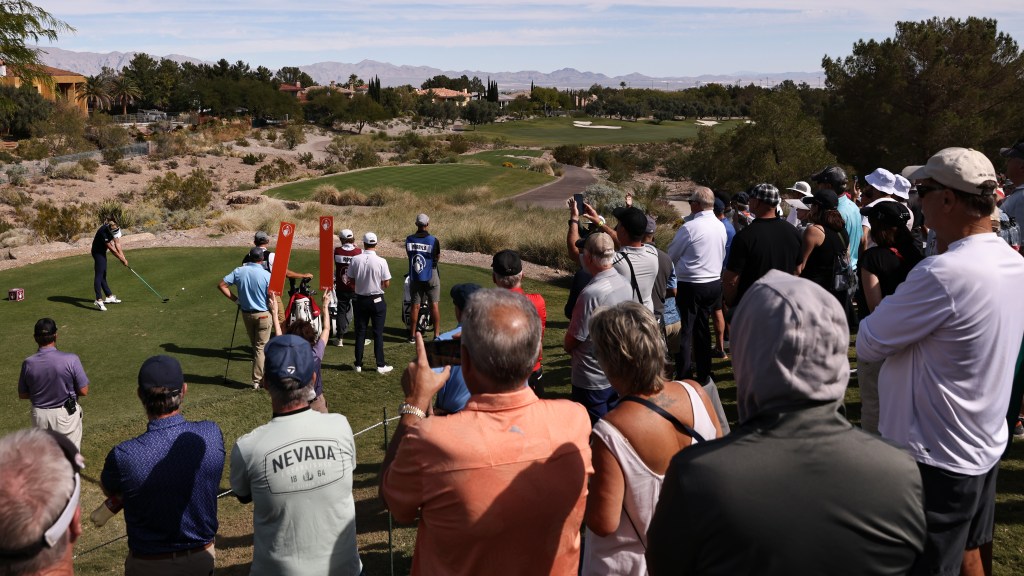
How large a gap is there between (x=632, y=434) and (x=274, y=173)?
5146 centimetres

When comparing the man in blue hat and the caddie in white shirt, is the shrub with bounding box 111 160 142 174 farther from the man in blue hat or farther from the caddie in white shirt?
the caddie in white shirt

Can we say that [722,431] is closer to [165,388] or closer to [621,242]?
[165,388]

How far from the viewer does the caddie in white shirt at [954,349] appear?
3303 mm

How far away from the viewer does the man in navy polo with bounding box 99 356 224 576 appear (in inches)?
154

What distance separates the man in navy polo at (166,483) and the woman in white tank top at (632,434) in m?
1.98

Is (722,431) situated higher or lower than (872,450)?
lower

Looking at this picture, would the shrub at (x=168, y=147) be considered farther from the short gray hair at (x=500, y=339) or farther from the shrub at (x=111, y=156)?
the short gray hair at (x=500, y=339)

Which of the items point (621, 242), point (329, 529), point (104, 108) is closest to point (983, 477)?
point (329, 529)

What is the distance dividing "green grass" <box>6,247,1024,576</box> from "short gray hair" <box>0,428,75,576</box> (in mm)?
3156

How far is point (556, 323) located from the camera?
1314cm

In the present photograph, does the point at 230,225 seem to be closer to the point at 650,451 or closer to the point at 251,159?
the point at 650,451

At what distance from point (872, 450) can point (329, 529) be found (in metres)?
2.54

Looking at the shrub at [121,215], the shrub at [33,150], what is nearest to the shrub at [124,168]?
the shrub at [33,150]

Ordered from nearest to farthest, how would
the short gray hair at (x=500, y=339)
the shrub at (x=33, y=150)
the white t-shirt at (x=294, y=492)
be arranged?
the short gray hair at (x=500, y=339) < the white t-shirt at (x=294, y=492) < the shrub at (x=33, y=150)
